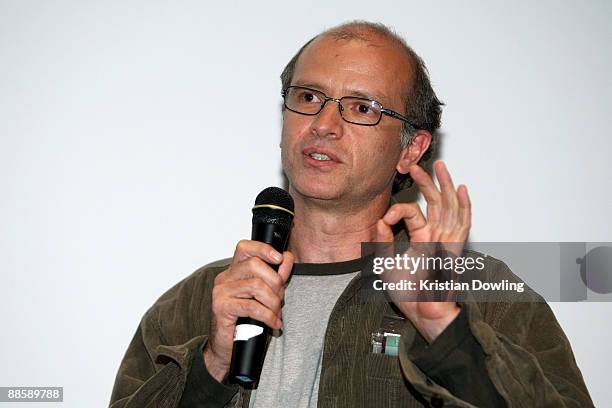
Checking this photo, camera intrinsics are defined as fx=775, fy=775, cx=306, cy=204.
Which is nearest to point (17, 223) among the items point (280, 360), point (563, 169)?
point (280, 360)

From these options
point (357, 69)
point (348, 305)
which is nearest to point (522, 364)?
point (348, 305)

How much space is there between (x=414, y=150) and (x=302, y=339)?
75 centimetres

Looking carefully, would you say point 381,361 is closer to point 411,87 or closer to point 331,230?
point 331,230

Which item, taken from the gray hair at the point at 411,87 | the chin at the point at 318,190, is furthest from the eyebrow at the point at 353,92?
the chin at the point at 318,190

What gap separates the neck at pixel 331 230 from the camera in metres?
2.35

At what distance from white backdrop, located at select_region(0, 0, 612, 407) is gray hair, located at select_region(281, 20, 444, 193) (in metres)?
0.13

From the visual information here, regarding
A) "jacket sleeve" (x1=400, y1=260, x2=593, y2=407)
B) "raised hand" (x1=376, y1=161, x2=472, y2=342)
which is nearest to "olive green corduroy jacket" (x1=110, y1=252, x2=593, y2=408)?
"jacket sleeve" (x1=400, y1=260, x2=593, y2=407)

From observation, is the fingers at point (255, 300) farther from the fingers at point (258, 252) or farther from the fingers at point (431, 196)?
the fingers at point (431, 196)

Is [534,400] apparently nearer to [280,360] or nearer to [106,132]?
[280,360]

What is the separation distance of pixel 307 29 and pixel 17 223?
120 cm

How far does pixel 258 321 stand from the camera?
1.73 metres

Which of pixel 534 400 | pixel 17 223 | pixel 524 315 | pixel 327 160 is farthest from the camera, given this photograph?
pixel 17 223

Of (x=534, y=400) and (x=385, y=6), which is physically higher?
(x=385, y=6)

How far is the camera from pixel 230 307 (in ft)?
5.89
